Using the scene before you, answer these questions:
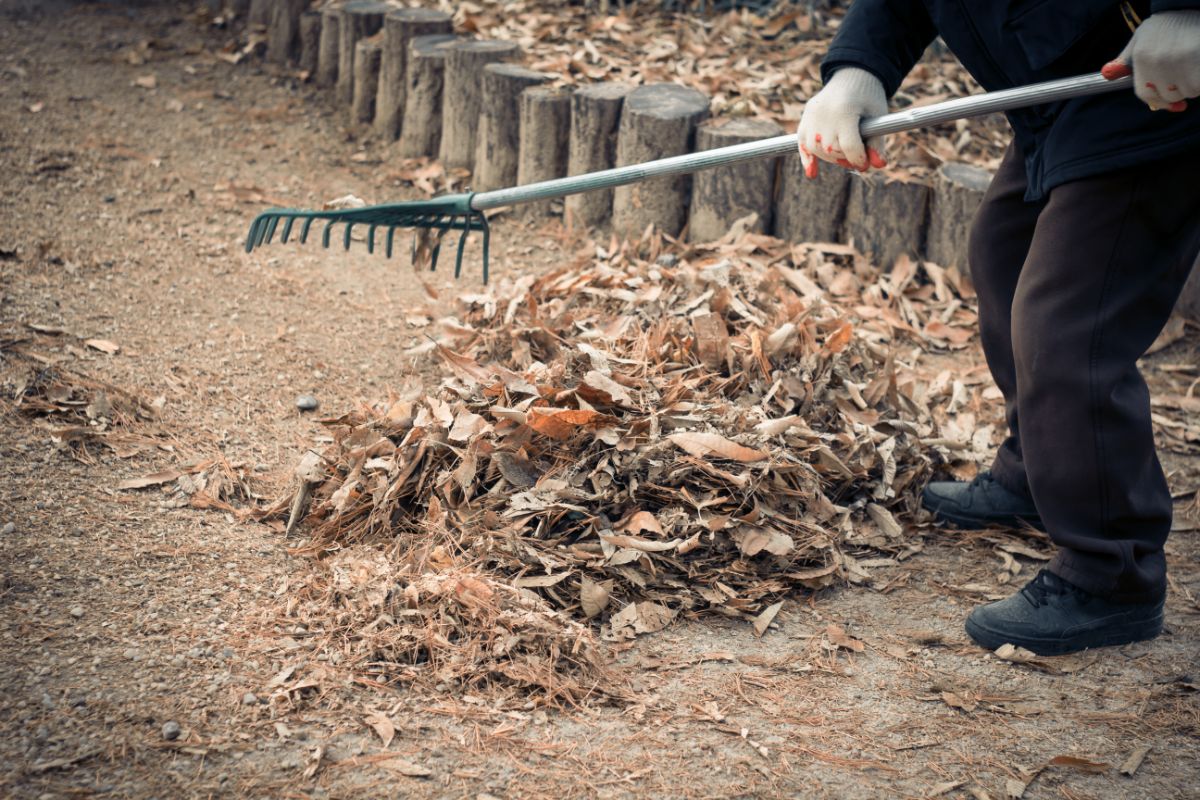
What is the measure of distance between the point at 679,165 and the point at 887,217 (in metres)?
1.66

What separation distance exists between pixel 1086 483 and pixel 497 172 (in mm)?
3059

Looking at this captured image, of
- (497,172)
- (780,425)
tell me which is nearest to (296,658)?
(780,425)

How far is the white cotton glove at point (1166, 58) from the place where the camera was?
66.3 inches

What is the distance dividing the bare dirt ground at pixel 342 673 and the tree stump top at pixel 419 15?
200 cm

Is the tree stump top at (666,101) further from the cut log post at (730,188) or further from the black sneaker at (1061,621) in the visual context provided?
the black sneaker at (1061,621)

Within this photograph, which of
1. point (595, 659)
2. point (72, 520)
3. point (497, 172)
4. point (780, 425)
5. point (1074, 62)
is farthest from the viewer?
point (497, 172)

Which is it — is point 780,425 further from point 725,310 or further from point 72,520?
point 72,520

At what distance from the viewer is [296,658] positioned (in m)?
2.05

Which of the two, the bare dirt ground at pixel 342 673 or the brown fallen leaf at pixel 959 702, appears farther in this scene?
the brown fallen leaf at pixel 959 702

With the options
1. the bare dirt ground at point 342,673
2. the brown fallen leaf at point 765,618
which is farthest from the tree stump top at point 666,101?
the brown fallen leaf at point 765,618

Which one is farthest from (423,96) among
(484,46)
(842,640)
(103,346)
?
(842,640)

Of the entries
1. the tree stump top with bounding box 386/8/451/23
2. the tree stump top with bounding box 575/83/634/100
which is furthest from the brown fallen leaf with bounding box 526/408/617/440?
the tree stump top with bounding box 386/8/451/23

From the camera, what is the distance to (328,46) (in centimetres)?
534

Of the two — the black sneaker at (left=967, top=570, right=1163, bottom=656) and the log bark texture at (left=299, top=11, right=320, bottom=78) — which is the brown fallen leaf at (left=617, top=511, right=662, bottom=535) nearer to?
the black sneaker at (left=967, top=570, right=1163, bottom=656)
